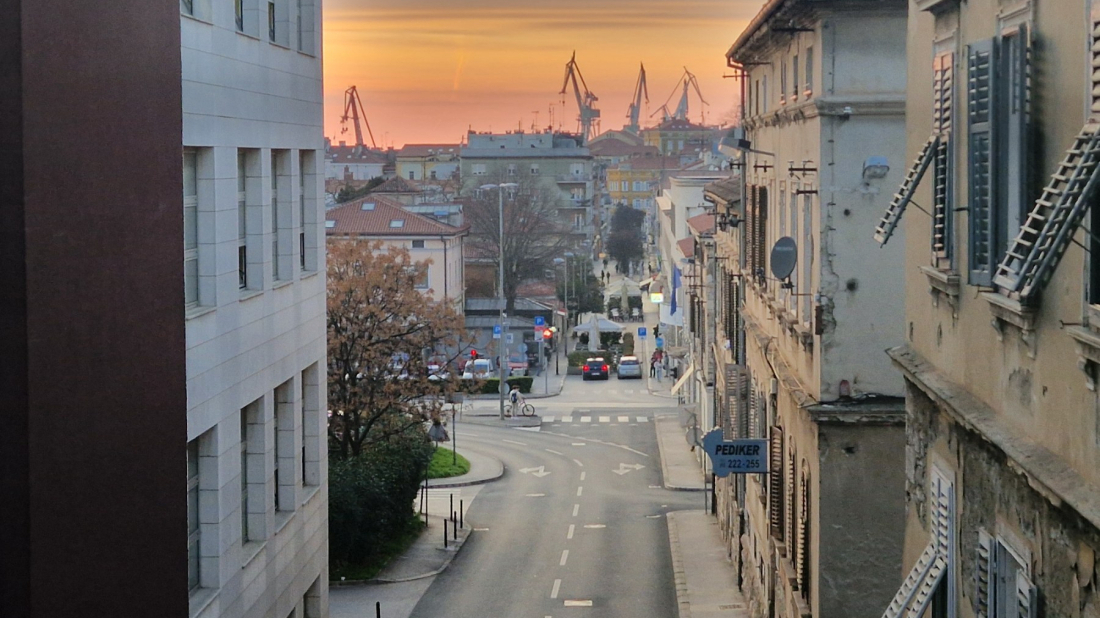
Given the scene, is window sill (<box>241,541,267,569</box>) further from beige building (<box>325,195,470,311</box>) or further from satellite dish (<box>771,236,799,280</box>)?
beige building (<box>325,195,470,311</box>)

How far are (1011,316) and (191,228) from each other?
35.4 feet

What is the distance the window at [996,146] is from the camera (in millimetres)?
8320

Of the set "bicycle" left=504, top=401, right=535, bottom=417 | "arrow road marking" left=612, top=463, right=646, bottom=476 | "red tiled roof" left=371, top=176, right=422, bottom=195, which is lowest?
"arrow road marking" left=612, top=463, right=646, bottom=476

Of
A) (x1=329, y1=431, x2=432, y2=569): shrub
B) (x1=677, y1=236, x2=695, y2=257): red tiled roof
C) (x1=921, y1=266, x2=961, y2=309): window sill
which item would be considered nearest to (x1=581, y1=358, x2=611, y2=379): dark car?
(x1=677, y1=236, x2=695, y2=257): red tiled roof

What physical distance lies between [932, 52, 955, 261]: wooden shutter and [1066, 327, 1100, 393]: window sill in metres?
3.16

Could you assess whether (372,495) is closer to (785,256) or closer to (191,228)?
(785,256)

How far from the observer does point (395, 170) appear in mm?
184750

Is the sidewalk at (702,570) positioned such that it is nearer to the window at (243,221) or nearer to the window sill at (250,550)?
the window sill at (250,550)

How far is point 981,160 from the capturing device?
924 cm

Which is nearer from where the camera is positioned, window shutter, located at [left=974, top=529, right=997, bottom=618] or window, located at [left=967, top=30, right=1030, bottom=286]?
window, located at [left=967, top=30, right=1030, bottom=286]

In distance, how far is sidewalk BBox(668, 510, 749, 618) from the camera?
28594 millimetres

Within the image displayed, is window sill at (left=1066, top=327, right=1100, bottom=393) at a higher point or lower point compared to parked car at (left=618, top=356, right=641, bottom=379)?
higher

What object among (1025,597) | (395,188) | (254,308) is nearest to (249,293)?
(254,308)

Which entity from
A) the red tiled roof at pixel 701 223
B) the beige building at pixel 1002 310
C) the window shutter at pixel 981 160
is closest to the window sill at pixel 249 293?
the beige building at pixel 1002 310
